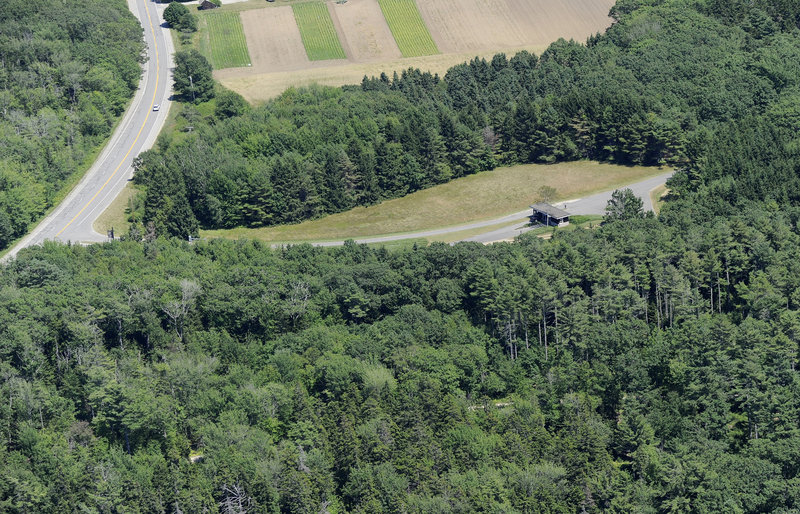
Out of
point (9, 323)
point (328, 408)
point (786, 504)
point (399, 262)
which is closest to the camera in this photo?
point (786, 504)

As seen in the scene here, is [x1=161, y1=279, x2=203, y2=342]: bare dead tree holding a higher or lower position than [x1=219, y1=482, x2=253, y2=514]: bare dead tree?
higher

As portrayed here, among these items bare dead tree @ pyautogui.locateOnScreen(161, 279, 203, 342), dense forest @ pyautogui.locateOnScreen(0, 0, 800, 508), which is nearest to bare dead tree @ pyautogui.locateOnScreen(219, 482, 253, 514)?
dense forest @ pyautogui.locateOnScreen(0, 0, 800, 508)

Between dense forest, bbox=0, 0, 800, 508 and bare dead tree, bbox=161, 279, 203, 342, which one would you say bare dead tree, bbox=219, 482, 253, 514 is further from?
bare dead tree, bbox=161, 279, 203, 342

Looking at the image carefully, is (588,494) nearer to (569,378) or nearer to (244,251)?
(569,378)

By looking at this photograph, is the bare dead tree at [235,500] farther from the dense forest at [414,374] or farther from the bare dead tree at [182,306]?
the bare dead tree at [182,306]

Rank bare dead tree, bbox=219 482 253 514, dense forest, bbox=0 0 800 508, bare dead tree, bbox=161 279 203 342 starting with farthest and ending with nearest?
1. bare dead tree, bbox=161 279 203 342
2. dense forest, bbox=0 0 800 508
3. bare dead tree, bbox=219 482 253 514

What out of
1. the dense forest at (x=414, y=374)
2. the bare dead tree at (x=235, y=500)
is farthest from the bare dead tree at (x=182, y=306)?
the bare dead tree at (x=235, y=500)

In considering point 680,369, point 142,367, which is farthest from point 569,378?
point 142,367

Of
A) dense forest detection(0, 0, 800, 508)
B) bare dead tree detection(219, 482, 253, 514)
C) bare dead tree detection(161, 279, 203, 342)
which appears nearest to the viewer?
bare dead tree detection(219, 482, 253, 514)
